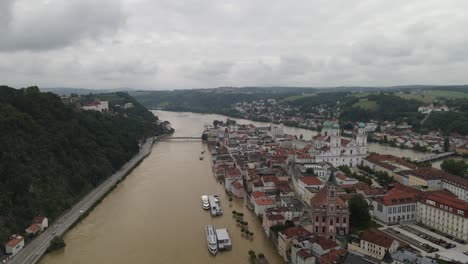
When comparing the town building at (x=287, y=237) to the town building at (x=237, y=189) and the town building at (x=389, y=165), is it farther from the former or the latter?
the town building at (x=389, y=165)

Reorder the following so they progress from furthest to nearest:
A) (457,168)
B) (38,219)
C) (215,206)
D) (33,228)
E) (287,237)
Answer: (457,168) < (215,206) < (38,219) < (33,228) < (287,237)

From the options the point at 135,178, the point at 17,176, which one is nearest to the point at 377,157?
the point at 135,178

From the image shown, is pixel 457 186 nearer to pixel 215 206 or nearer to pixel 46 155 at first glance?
pixel 215 206

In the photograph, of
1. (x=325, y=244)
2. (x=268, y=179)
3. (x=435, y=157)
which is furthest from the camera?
(x=435, y=157)

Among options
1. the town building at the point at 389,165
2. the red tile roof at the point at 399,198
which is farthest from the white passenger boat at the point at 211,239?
the town building at the point at 389,165

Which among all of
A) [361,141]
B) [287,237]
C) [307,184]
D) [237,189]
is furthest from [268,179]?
[361,141]

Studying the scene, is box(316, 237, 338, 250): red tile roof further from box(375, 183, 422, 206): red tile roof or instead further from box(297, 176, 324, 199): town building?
box(297, 176, 324, 199): town building

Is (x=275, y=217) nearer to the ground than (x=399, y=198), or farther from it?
nearer to the ground
